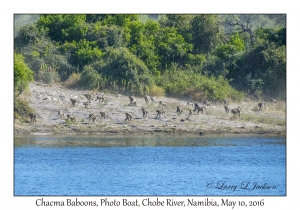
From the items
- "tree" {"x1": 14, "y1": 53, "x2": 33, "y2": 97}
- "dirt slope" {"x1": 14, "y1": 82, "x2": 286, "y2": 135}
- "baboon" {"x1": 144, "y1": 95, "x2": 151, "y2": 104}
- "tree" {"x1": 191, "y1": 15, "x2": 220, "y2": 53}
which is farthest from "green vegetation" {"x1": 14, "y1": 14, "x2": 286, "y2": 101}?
"tree" {"x1": 14, "y1": 53, "x2": 33, "y2": 97}

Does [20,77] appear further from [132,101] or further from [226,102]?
[226,102]

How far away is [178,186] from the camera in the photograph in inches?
1008

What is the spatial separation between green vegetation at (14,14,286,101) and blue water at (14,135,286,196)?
308 inches

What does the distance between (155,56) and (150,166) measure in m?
16.8

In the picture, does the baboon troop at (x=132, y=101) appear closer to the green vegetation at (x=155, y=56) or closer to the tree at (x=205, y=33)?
the green vegetation at (x=155, y=56)

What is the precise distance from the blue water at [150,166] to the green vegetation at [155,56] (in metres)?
7.83

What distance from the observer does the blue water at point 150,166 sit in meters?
25.4

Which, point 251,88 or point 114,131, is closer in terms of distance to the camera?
point 114,131

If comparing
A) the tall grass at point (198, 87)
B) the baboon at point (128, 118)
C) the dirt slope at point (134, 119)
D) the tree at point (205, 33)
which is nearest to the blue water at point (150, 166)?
the dirt slope at point (134, 119)

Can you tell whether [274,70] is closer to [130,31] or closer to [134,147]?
[130,31]

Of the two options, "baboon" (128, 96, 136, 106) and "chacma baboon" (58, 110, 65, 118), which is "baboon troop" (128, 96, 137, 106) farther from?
"chacma baboon" (58, 110, 65, 118)

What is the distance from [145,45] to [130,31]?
1644 millimetres

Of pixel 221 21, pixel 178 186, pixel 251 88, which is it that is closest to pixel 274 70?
pixel 251 88

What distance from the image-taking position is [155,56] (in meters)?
45.0
